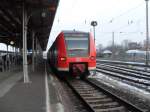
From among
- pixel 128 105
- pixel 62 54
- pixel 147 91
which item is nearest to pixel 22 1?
pixel 62 54

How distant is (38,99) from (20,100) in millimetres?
595

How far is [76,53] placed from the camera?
1978cm

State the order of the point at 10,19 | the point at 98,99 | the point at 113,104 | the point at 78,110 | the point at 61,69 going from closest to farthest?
the point at 78,110 → the point at 113,104 → the point at 98,99 → the point at 61,69 → the point at 10,19

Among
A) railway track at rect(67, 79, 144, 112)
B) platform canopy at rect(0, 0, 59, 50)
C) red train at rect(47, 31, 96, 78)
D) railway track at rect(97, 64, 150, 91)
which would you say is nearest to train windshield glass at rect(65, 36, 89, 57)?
red train at rect(47, 31, 96, 78)

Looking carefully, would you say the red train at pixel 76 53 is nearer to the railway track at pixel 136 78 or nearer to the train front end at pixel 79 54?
the train front end at pixel 79 54

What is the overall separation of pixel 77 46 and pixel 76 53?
45 cm

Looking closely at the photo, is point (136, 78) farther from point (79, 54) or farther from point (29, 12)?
point (29, 12)

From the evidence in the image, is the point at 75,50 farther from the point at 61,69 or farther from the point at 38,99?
the point at 38,99

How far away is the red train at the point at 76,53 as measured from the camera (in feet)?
64.3

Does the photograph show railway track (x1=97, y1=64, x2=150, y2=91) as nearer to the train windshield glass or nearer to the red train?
the red train

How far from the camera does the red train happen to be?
64.3 ft

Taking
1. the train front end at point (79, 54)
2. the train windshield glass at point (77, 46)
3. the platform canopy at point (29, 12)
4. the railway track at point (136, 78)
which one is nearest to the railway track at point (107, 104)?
the railway track at point (136, 78)

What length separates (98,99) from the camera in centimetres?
1283

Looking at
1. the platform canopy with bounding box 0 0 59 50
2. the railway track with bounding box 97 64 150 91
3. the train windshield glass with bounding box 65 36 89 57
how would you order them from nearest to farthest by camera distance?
the railway track with bounding box 97 64 150 91, the platform canopy with bounding box 0 0 59 50, the train windshield glass with bounding box 65 36 89 57
